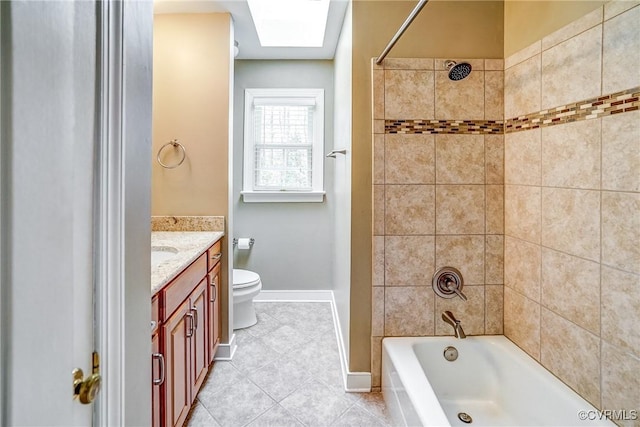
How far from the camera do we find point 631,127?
1.13 metres

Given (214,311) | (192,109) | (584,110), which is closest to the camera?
(584,110)

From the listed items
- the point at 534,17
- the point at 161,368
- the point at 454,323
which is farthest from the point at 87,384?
the point at 534,17

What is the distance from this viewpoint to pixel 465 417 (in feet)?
5.25

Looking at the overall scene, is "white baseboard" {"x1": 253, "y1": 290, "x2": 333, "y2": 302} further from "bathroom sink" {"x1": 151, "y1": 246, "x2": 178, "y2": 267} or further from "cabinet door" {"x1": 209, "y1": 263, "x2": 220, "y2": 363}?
"bathroom sink" {"x1": 151, "y1": 246, "x2": 178, "y2": 267}

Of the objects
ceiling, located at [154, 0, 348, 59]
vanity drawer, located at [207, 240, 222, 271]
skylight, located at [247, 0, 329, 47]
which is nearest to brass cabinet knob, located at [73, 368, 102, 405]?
vanity drawer, located at [207, 240, 222, 271]

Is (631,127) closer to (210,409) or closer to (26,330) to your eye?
(26,330)

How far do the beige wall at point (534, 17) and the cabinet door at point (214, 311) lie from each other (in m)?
2.19

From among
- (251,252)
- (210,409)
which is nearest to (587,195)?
(210,409)

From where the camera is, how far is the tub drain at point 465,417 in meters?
1.58

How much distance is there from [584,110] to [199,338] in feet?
6.90

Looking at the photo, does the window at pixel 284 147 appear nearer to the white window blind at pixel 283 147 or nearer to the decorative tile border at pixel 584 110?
the white window blind at pixel 283 147

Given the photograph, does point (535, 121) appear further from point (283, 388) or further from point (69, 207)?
point (283, 388)

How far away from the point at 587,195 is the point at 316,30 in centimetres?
234

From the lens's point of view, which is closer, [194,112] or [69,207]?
[69,207]
